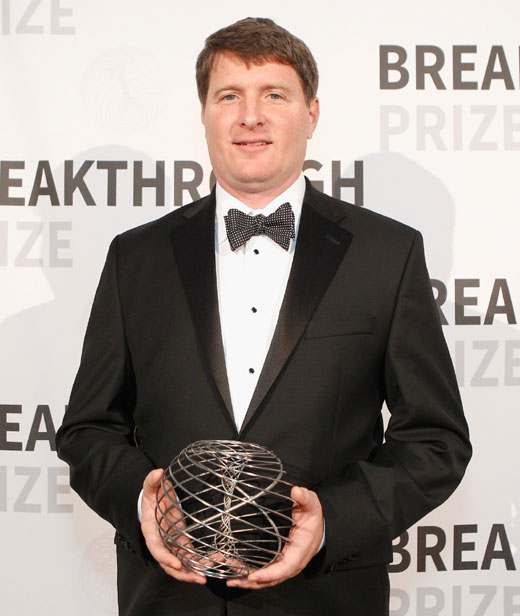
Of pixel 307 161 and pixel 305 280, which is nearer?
pixel 305 280

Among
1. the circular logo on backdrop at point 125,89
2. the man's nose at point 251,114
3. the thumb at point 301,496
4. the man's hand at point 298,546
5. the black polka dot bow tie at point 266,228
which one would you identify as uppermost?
the circular logo on backdrop at point 125,89

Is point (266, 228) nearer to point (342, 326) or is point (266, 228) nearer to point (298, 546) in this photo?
point (342, 326)

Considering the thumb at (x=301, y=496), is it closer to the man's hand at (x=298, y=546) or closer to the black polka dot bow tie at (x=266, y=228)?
the man's hand at (x=298, y=546)

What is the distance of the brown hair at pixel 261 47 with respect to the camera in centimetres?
169

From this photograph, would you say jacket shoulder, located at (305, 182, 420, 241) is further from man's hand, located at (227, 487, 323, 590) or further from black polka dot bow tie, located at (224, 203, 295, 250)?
man's hand, located at (227, 487, 323, 590)

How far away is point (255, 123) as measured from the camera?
5.39 ft

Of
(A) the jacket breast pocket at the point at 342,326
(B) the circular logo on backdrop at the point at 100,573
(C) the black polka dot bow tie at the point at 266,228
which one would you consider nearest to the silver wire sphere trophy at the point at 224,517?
(A) the jacket breast pocket at the point at 342,326

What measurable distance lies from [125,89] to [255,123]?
0.92 meters

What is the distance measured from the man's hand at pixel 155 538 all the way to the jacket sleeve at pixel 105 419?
139 millimetres

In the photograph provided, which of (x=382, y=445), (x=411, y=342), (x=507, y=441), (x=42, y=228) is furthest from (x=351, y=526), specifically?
(x=42, y=228)

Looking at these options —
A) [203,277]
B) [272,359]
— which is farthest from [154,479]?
[203,277]

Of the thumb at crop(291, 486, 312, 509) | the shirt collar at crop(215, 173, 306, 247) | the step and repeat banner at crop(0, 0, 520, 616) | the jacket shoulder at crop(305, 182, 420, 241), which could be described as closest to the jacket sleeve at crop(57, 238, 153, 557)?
the shirt collar at crop(215, 173, 306, 247)

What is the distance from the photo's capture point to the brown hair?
169 cm

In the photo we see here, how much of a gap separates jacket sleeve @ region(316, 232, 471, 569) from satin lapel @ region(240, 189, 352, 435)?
158mm
